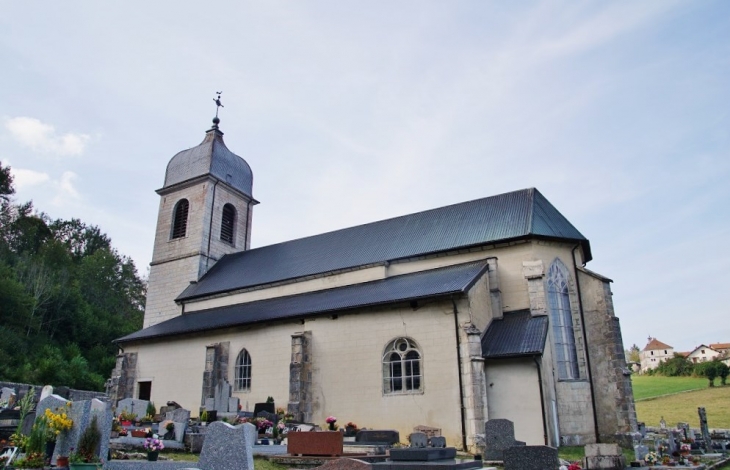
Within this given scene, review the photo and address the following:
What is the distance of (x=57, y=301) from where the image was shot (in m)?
36.2

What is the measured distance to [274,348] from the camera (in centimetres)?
1906

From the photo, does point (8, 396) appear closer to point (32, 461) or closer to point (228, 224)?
point (32, 461)

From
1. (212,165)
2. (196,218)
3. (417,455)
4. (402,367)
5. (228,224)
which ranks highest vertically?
(212,165)

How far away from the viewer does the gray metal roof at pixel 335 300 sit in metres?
16.7

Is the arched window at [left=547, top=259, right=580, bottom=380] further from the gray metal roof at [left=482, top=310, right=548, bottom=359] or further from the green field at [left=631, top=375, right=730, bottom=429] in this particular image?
the green field at [left=631, top=375, right=730, bottom=429]

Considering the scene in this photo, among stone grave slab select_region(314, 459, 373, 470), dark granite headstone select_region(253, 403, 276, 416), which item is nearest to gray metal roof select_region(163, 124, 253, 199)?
dark granite headstone select_region(253, 403, 276, 416)

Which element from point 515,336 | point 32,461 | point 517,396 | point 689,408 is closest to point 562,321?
point 515,336

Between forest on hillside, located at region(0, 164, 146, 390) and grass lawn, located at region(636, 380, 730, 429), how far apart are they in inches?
1190

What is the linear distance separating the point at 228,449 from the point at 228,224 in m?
23.4

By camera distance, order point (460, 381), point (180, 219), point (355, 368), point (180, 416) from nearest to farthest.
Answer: point (180, 416)
point (460, 381)
point (355, 368)
point (180, 219)

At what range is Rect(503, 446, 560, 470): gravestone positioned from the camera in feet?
24.6

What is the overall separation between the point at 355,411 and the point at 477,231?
7.59 m

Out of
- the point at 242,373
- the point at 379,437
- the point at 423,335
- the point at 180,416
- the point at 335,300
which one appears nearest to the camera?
the point at 379,437

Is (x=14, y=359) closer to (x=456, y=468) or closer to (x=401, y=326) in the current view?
(x=401, y=326)
